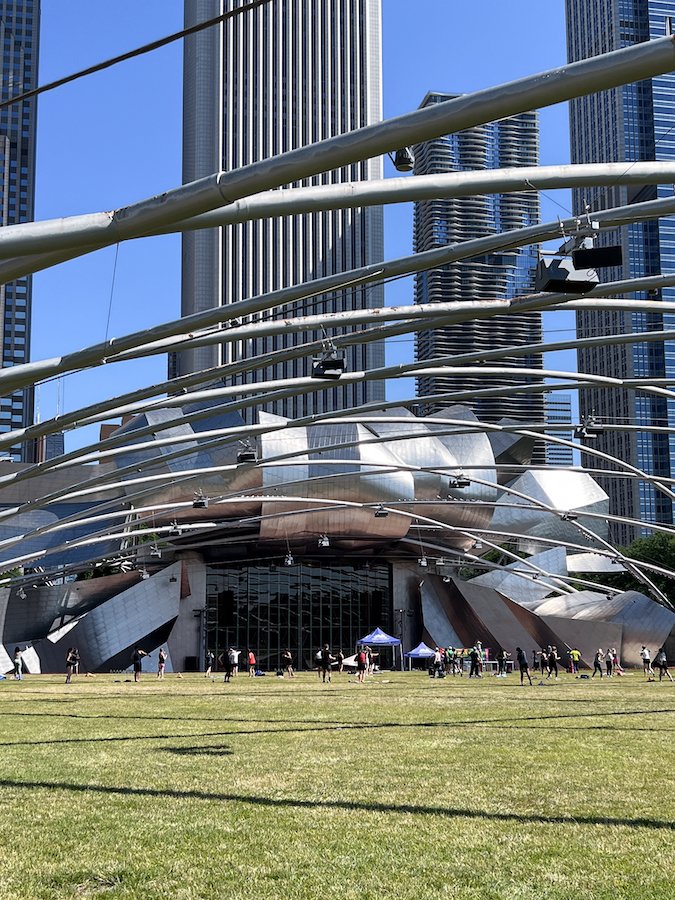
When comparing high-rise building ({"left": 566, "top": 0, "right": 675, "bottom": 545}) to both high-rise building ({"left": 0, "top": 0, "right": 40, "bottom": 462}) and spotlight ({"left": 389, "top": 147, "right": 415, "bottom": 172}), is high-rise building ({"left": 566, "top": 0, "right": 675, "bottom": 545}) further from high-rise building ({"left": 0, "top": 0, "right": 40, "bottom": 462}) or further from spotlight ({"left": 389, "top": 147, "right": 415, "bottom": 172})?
high-rise building ({"left": 0, "top": 0, "right": 40, "bottom": 462})

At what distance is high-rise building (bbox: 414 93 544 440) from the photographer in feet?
403

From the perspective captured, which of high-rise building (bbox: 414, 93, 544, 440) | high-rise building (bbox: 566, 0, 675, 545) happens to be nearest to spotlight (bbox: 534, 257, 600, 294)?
high-rise building (bbox: 566, 0, 675, 545)

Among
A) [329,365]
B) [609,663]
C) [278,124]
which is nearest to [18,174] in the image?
[278,124]

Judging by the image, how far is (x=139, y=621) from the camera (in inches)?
2397

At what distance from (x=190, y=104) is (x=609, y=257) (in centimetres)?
15536

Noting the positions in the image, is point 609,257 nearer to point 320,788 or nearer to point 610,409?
point 320,788

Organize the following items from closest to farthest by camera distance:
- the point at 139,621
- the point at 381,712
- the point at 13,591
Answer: the point at 381,712 → the point at 139,621 → the point at 13,591

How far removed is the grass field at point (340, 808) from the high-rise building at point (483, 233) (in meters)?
96.6

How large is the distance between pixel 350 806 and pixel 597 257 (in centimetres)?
673

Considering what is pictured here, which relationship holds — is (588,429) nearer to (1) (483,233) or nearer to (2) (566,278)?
(2) (566,278)

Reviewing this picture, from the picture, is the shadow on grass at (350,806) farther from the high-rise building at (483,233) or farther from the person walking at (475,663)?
the high-rise building at (483,233)

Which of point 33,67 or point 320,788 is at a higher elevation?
point 33,67

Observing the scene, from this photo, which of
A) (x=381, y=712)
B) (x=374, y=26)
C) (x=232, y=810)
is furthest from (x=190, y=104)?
(x=232, y=810)

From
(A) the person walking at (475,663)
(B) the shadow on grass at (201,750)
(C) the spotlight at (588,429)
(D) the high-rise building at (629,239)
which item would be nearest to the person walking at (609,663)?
(A) the person walking at (475,663)
